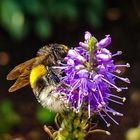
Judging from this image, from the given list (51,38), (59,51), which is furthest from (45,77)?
(51,38)

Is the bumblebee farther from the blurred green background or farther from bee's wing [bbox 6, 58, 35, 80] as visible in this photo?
the blurred green background

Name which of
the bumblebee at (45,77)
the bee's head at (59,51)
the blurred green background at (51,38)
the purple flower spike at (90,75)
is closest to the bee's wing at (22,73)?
the bumblebee at (45,77)

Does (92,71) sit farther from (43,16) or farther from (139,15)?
(139,15)

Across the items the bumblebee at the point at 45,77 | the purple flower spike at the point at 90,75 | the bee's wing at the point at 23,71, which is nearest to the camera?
the purple flower spike at the point at 90,75


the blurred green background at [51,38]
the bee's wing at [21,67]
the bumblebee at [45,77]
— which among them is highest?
the blurred green background at [51,38]

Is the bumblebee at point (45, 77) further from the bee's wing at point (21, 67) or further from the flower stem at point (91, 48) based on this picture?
the flower stem at point (91, 48)

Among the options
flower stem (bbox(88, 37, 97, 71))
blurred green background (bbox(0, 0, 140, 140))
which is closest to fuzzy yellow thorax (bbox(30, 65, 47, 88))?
flower stem (bbox(88, 37, 97, 71))
